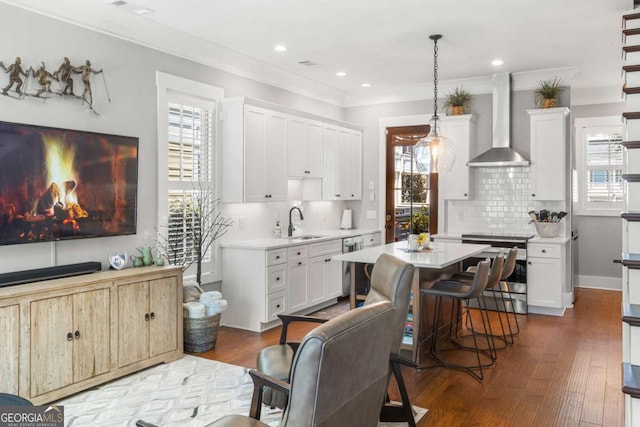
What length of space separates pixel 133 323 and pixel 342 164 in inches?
158

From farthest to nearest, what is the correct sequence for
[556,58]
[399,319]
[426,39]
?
[556,58], [426,39], [399,319]

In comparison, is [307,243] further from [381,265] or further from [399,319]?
[399,319]

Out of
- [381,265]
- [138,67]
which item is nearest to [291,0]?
[138,67]

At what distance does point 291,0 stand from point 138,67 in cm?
153

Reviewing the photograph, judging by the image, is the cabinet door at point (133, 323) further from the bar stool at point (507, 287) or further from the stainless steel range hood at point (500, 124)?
the stainless steel range hood at point (500, 124)

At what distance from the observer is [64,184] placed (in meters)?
3.78

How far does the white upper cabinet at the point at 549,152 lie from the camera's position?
6.09 m

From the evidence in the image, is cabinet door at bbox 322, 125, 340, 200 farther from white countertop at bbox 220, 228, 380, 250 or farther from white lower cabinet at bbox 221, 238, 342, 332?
white lower cabinet at bbox 221, 238, 342, 332

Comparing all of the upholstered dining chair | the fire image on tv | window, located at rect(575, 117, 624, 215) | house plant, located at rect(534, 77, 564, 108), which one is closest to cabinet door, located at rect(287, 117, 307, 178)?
the fire image on tv

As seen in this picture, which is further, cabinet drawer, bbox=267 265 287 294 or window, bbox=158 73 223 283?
cabinet drawer, bbox=267 265 287 294

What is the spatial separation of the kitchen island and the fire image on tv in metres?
1.93

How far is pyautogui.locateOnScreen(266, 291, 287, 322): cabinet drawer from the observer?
5172 millimetres

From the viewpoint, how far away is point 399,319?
2.87 metres

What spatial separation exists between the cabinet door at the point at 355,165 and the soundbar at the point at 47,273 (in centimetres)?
418
